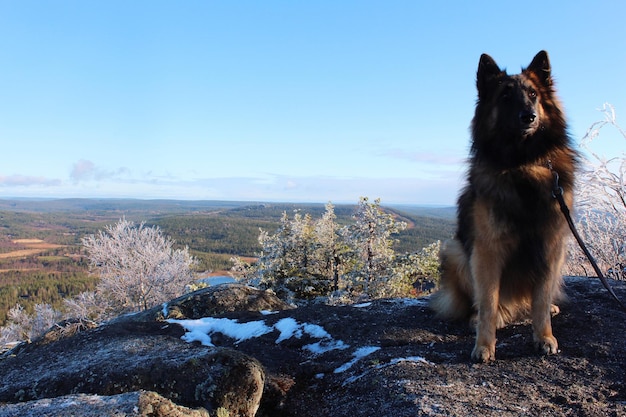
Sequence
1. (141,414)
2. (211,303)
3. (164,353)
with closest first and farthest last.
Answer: (141,414), (164,353), (211,303)

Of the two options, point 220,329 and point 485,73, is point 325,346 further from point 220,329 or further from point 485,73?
point 485,73

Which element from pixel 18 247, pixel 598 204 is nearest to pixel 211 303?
pixel 598 204

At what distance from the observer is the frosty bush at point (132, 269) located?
28.2 m

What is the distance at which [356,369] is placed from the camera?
3.58 meters

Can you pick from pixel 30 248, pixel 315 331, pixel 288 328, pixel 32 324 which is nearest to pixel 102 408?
pixel 315 331

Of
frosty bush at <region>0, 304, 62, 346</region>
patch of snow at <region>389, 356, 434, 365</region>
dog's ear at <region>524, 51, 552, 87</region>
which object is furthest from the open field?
dog's ear at <region>524, 51, 552, 87</region>

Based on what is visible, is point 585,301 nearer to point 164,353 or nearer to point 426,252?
point 164,353

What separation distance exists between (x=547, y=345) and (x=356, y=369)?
176cm

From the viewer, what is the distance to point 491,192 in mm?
3668

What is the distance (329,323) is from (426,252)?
20.4m

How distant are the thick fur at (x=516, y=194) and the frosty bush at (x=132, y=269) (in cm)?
2838

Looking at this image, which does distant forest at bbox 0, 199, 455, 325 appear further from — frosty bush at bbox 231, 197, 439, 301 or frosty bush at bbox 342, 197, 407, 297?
frosty bush at bbox 342, 197, 407, 297

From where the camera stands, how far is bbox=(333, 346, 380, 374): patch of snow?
372cm

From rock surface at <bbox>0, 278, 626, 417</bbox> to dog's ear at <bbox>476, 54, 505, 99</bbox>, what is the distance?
2599mm
